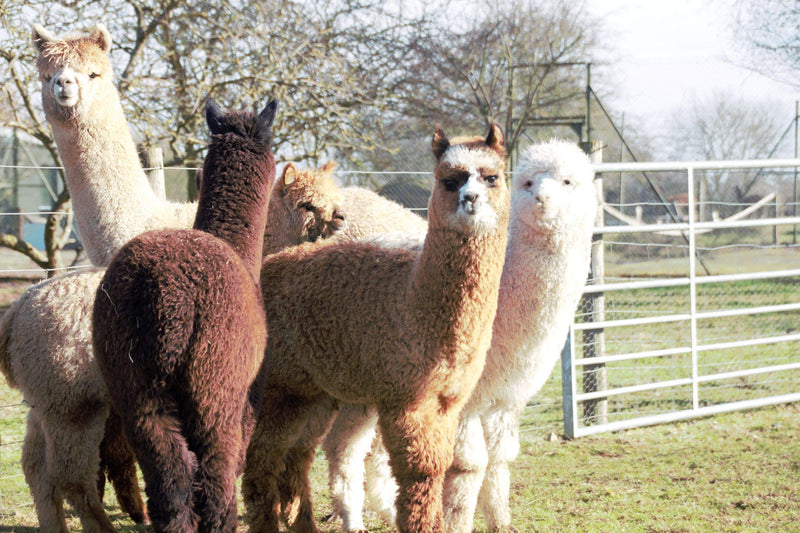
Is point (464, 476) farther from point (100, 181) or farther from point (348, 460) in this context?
point (100, 181)

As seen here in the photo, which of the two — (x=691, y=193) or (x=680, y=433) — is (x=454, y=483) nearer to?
(x=680, y=433)

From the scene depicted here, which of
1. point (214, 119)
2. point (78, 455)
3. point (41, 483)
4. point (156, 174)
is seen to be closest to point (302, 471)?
point (78, 455)

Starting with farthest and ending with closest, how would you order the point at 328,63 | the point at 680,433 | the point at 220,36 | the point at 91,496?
1. the point at 328,63
2. the point at 220,36
3. the point at 680,433
4. the point at 91,496

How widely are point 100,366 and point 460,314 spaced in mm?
1480

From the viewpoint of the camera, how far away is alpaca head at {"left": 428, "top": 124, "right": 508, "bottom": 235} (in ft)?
11.0

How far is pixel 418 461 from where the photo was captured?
347 centimetres

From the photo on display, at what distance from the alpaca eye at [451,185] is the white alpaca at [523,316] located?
35.6 inches

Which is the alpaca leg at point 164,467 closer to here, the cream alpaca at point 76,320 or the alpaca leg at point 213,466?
the alpaca leg at point 213,466

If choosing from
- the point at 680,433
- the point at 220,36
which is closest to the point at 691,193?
the point at 680,433

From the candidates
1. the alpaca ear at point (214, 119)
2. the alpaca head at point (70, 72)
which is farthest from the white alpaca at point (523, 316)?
the alpaca head at point (70, 72)

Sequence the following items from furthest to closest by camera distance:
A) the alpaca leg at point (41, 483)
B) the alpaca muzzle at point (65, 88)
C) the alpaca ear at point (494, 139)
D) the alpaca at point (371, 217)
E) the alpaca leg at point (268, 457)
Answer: the alpaca at point (371, 217)
the alpaca muzzle at point (65, 88)
the alpaca leg at point (268, 457)
the alpaca leg at point (41, 483)
the alpaca ear at point (494, 139)

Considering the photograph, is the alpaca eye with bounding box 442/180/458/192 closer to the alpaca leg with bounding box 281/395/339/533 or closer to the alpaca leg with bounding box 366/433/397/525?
the alpaca leg with bounding box 281/395/339/533

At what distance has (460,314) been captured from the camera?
345 centimetres

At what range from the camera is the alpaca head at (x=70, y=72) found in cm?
444
